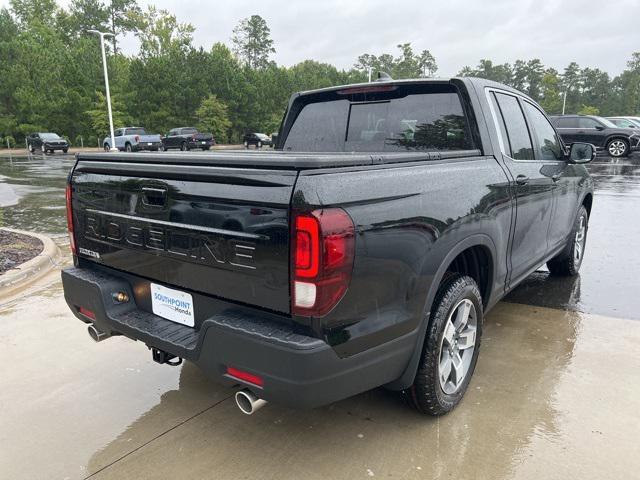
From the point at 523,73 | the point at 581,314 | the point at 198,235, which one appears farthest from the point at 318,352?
the point at 523,73

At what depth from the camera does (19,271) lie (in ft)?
17.3

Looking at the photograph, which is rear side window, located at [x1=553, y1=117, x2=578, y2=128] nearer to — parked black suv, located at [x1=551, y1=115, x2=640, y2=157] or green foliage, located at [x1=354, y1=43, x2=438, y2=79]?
parked black suv, located at [x1=551, y1=115, x2=640, y2=157]

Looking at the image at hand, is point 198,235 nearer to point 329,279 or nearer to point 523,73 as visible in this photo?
point 329,279

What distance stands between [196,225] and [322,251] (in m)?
0.68

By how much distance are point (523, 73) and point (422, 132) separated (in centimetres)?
11574

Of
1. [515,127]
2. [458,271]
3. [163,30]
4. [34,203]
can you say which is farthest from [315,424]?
[163,30]

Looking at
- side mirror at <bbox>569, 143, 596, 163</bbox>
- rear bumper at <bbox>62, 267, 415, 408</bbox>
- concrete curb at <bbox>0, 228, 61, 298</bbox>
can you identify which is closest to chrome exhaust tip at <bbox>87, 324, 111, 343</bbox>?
rear bumper at <bbox>62, 267, 415, 408</bbox>

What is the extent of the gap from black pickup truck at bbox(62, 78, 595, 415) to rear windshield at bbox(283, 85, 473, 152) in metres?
0.01

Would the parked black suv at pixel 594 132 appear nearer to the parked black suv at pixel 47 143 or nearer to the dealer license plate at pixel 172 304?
the dealer license plate at pixel 172 304

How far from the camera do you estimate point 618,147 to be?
854 inches

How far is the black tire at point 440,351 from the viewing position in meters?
2.55

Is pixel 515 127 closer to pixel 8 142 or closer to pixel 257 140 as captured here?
pixel 257 140

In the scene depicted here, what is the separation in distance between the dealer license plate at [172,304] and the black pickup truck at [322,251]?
10 millimetres

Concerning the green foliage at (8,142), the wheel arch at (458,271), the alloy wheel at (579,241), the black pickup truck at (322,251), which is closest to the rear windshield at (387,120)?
the black pickup truck at (322,251)
